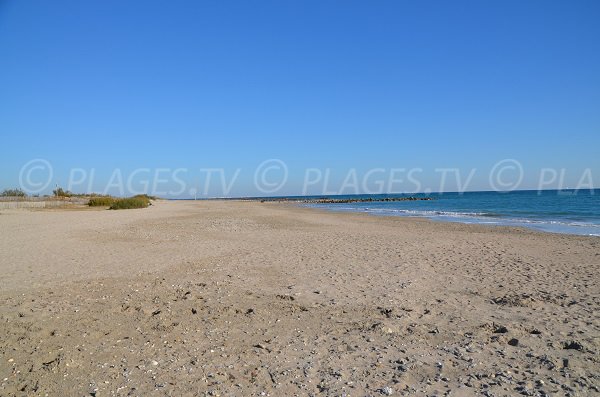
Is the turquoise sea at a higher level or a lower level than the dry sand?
higher

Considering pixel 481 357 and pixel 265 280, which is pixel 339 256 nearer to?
pixel 265 280

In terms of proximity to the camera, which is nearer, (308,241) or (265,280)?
(265,280)

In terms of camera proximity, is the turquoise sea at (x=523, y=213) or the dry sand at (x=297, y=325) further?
the turquoise sea at (x=523, y=213)

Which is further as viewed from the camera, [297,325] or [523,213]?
[523,213]

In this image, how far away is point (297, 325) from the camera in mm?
5793

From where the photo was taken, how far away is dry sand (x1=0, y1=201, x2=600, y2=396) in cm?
411

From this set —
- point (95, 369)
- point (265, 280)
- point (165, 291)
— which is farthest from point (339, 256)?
point (95, 369)

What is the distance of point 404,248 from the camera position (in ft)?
44.3

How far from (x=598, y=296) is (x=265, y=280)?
6111 mm

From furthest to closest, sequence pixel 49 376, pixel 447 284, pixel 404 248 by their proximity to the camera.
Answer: pixel 404 248
pixel 447 284
pixel 49 376

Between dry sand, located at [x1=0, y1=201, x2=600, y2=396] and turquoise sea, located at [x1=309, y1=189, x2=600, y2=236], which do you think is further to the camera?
turquoise sea, located at [x1=309, y1=189, x2=600, y2=236]

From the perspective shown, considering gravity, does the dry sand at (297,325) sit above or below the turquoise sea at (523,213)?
below

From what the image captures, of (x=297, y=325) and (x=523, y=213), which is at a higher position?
(x=523, y=213)

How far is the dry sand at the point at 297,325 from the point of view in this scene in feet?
13.5
